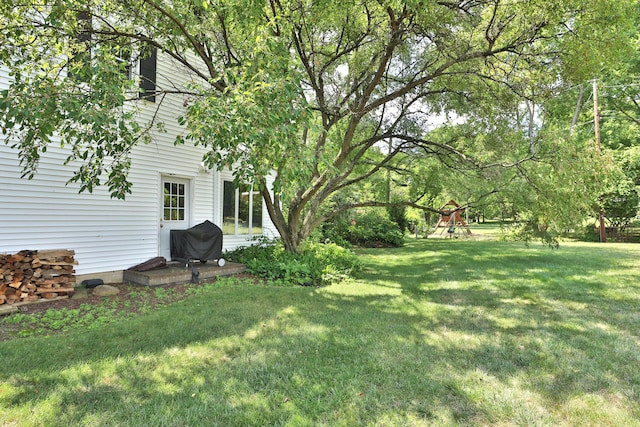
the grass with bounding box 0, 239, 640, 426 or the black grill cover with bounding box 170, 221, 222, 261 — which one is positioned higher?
the black grill cover with bounding box 170, 221, 222, 261

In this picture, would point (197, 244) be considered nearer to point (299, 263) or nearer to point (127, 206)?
point (127, 206)

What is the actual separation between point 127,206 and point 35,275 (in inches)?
83.4

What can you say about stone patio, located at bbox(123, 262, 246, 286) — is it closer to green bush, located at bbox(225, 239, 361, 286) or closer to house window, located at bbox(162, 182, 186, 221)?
green bush, located at bbox(225, 239, 361, 286)

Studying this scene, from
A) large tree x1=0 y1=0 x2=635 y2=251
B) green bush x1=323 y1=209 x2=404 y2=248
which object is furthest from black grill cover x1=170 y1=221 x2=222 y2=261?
green bush x1=323 y1=209 x2=404 y2=248

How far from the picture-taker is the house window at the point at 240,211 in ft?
29.8

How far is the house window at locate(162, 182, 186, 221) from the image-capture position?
25.5 feet

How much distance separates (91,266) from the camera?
6227 mm

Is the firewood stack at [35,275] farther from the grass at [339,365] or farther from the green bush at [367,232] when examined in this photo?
the green bush at [367,232]

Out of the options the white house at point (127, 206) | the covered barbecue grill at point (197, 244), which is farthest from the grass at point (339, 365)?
the white house at point (127, 206)

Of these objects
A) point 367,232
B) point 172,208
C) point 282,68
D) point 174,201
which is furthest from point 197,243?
point 367,232

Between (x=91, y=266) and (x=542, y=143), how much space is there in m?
8.75

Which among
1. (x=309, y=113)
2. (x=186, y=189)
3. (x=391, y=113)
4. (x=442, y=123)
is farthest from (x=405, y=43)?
(x=186, y=189)

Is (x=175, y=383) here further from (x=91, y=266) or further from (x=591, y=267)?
(x=591, y=267)

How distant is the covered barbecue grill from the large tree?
4.80ft
